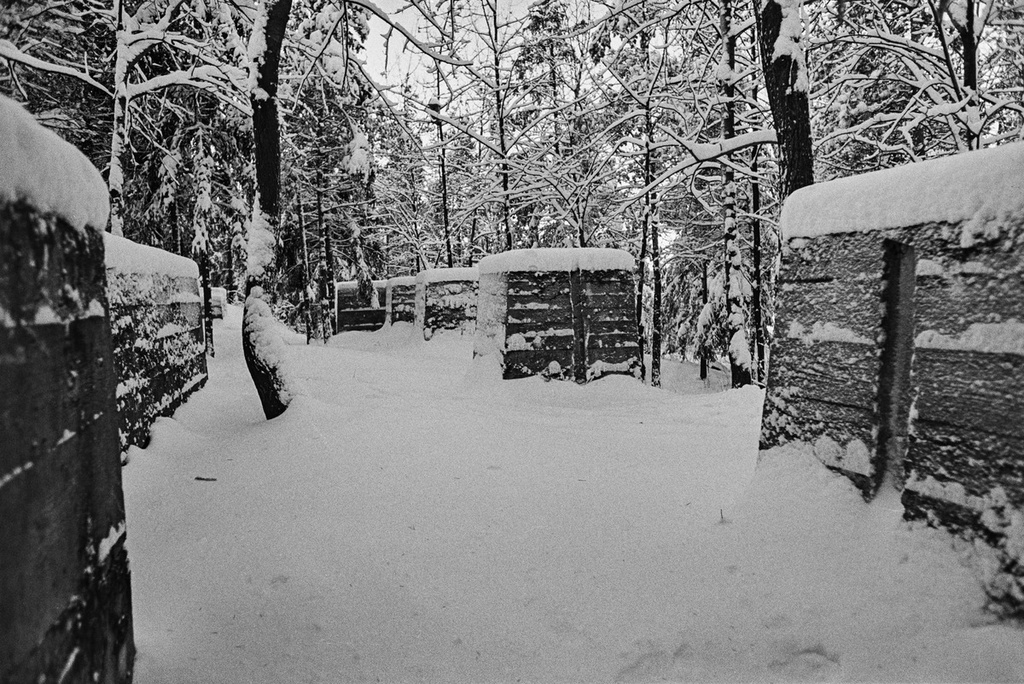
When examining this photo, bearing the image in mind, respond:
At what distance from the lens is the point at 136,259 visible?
4246 mm

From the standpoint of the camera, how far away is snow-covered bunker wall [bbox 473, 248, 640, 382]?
648 centimetres

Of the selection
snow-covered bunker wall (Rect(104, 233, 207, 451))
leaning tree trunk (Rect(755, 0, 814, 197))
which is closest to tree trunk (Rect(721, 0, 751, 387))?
leaning tree trunk (Rect(755, 0, 814, 197))

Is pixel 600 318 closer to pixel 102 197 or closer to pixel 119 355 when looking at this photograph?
pixel 119 355

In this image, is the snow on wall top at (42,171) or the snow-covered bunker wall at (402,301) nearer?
the snow on wall top at (42,171)

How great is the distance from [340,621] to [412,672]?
1.36ft

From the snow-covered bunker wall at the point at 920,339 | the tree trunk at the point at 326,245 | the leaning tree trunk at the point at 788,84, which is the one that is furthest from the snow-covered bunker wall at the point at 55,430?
the tree trunk at the point at 326,245

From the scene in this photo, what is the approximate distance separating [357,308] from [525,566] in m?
15.4

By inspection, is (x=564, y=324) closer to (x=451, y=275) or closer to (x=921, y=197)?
(x=921, y=197)

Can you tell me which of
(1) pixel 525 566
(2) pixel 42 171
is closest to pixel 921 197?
(1) pixel 525 566

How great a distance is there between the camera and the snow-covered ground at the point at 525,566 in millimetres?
1964

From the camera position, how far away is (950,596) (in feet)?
6.61

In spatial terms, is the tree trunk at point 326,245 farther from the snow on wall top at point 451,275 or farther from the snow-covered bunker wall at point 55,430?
the snow-covered bunker wall at point 55,430

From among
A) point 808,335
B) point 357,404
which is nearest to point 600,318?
point 357,404

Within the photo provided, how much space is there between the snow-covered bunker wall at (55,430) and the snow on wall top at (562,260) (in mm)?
5071
